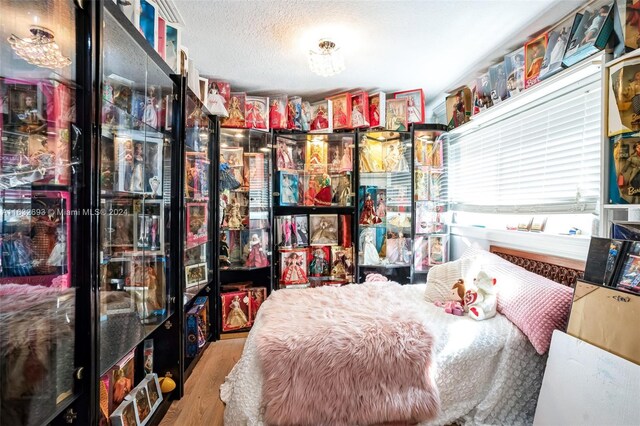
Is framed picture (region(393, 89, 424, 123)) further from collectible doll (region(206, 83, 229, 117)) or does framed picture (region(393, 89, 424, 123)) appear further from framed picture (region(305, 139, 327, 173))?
collectible doll (region(206, 83, 229, 117))

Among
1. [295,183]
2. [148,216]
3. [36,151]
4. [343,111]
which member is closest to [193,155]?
[148,216]

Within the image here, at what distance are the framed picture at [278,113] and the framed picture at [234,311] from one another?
182 centimetres

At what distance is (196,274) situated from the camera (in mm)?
2490

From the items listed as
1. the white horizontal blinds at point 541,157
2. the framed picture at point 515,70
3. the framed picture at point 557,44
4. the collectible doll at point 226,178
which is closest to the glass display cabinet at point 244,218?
the collectible doll at point 226,178

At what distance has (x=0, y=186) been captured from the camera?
88 centimetres

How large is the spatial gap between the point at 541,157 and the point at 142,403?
10.1ft

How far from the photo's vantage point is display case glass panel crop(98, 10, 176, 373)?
1351mm

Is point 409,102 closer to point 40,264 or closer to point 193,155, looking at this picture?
point 193,155

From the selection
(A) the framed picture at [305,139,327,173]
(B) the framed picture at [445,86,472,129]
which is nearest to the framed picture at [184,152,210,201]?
(A) the framed picture at [305,139,327,173]

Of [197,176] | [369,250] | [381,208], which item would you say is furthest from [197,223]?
[381,208]

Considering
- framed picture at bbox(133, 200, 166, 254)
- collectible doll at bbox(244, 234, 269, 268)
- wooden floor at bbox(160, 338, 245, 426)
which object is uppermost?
framed picture at bbox(133, 200, 166, 254)

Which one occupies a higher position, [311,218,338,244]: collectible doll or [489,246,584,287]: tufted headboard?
[311,218,338,244]: collectible doll

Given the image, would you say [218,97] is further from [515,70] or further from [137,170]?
[515,70]

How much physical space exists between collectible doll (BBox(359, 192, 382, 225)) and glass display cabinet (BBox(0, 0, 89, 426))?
8.20 feet
